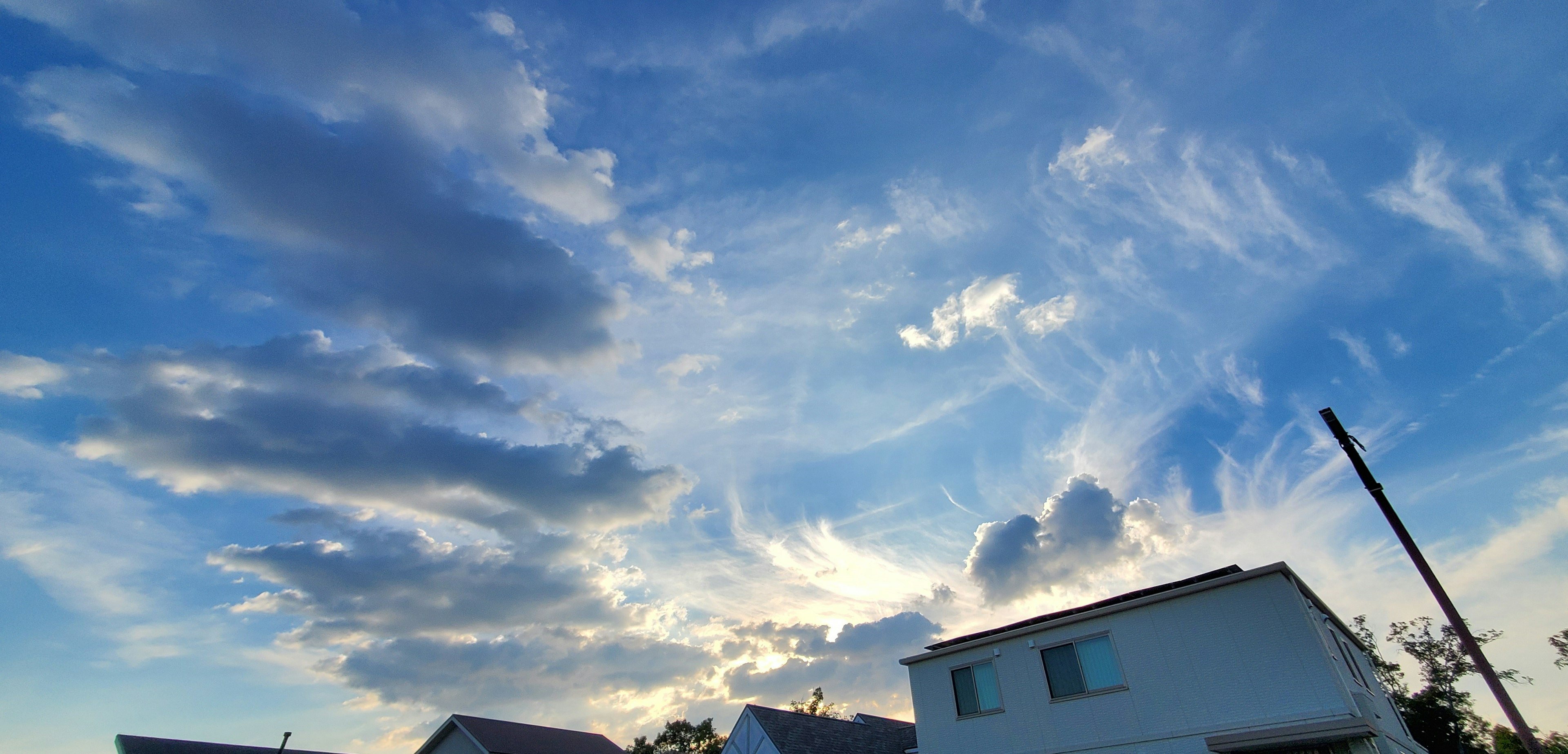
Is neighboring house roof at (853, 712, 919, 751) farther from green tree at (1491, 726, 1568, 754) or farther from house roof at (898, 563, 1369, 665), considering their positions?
green tree at (1491, 726, 1568, 754)

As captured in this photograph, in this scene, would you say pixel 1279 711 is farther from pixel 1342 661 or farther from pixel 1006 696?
pixel 1006 696

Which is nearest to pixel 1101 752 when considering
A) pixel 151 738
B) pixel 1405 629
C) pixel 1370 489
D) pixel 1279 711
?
pixel 1279 711

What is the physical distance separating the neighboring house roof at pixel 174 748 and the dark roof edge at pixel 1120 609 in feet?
136

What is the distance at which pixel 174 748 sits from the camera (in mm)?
37656

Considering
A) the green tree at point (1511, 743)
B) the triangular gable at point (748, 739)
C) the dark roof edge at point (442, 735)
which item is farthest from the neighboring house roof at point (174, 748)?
the green tree at point (1511, 743)

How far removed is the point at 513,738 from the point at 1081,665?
3272 cm

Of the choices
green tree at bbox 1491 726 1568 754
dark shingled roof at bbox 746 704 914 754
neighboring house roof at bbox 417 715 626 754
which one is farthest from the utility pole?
green tree at bbox 1491 726 1568 754

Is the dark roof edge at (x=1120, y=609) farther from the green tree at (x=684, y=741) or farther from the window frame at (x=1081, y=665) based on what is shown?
the green tree at (x=684, y=741)

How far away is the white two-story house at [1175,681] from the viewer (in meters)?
15.4

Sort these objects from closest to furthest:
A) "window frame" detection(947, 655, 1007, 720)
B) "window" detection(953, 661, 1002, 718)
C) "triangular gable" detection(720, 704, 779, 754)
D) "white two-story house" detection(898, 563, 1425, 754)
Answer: "white two-story house" detection(898, 563, 1425, 754), "window frame" detection(947, 655, 1007, 720), "window" detection(953, 661, 1002, 718), "triangular gable" detection(720, 704, 779, 754)

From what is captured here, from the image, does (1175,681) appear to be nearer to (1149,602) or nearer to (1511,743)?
(1149,602)

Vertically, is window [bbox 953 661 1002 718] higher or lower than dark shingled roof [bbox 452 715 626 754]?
lower

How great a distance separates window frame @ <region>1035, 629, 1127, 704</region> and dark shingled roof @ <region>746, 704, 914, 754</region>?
1572 centimetres

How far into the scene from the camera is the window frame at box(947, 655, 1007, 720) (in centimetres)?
2044
